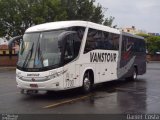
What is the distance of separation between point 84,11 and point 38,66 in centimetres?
3385

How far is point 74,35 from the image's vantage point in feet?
49.5

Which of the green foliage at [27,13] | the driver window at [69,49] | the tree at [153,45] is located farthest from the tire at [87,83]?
the tree at [153,45]

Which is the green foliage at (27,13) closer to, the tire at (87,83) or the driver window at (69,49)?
the tire at (87,83)

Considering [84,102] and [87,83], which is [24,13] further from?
[84,102]

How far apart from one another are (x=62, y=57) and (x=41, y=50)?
90 cm

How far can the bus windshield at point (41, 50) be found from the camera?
1418 cm

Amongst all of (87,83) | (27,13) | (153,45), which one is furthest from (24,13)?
(153,45)

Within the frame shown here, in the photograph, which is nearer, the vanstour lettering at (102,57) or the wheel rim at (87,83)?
the wheel rim at (87,83)

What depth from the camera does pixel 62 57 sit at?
14242mm

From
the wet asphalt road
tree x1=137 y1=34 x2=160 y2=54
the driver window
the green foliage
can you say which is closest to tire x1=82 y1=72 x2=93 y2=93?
the wet asphalt road

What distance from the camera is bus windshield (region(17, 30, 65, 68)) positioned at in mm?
14180

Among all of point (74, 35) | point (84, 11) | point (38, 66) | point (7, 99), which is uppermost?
point (84, 11)

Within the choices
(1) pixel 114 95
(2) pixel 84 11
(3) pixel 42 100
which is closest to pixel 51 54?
(3) pixel 42 100

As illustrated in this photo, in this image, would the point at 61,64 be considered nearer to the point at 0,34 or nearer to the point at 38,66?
the point at 38,66
